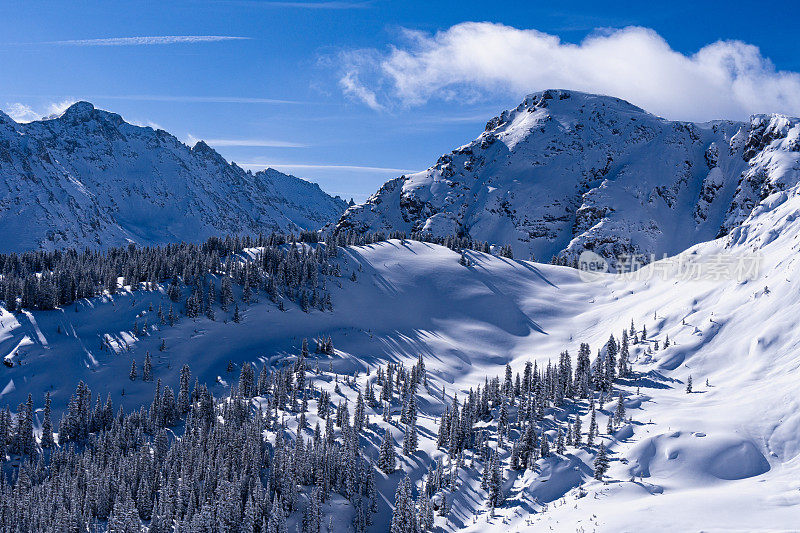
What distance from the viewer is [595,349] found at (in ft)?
521

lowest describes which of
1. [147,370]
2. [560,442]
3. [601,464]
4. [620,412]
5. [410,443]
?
[410,443]

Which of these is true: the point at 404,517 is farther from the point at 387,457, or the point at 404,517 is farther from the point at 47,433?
the point at 47,433

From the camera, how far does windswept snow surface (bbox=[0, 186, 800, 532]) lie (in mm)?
79688

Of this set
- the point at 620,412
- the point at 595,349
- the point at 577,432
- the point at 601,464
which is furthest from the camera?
the point at 595,349

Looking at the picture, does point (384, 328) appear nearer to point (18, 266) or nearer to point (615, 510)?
point (615, 510)

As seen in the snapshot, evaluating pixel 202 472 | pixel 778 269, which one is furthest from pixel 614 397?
pixel 202 472

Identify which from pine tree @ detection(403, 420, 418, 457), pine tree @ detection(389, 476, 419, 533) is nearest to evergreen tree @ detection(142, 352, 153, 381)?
pine tree @ detection(403, 420, 418, 457)

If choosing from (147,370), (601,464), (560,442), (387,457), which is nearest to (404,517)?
(387,457)

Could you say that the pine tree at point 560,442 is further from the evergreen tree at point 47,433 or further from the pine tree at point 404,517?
the evergreen tree at point 47,433

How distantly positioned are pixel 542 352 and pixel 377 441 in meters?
75.6

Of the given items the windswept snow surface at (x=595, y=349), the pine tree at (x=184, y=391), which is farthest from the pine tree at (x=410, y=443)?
the pine tree at (x=184, y=391)

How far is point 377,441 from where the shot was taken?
11450cm

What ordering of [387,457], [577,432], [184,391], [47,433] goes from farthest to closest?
[184,391], [47,433], [387,457], [577,432]

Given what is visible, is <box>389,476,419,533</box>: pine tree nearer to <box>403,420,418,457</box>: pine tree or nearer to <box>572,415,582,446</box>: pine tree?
<box>403,420,418,457</box>: pine tree
